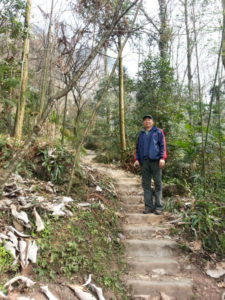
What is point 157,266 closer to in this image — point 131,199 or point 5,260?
point 5,260

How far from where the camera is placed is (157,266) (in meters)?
3.03

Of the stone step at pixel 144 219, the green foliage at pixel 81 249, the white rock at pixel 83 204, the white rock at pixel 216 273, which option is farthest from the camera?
the stone step at pixel 144 219

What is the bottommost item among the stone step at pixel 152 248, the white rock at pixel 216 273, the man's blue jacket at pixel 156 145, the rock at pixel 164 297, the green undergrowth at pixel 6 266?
the rock at pixel 164 297

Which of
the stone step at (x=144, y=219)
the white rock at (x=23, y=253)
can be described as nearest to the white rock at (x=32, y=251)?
the white rock at (x=23, y=253)

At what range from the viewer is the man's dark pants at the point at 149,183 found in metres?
4.13

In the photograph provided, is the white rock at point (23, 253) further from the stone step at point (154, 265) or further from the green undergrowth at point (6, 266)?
the stone step at point (154, 265)

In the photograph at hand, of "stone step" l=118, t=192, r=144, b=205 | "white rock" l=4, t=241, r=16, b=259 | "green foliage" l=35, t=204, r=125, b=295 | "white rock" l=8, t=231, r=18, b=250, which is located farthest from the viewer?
"stone step" l=118, t=192, r=144, b=205

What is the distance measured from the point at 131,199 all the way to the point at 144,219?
950mm

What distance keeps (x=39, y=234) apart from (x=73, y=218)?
63 cm

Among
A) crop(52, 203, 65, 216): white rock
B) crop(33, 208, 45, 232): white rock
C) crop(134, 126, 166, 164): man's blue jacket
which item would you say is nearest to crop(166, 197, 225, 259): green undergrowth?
crop(134, 126, 166, 164): man's blue jacket

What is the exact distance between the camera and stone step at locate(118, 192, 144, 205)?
16.0 feet

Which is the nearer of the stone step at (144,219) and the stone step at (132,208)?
the stone step at (144,219)

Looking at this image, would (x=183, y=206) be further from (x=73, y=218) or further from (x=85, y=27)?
(x=85, y=27)

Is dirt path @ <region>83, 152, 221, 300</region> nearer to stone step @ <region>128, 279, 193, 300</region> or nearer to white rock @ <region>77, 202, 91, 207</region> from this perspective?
stone step @ <region>128, 279, 193, 300</region>
